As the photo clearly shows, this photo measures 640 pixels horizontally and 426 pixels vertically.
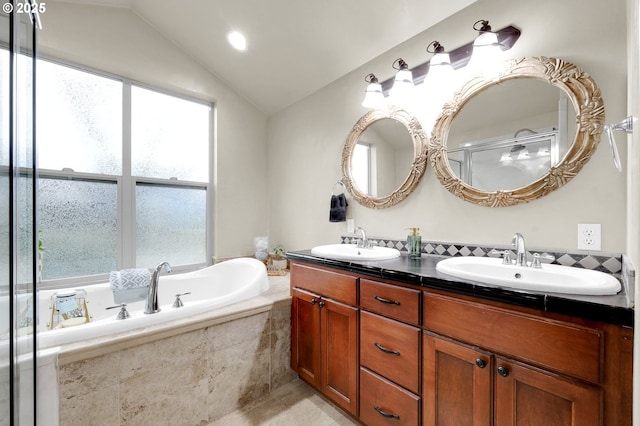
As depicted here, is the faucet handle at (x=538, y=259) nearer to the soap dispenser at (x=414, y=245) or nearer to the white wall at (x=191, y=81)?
the soap dispenser at (x=414, y=245)

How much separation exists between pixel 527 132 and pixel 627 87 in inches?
14.3

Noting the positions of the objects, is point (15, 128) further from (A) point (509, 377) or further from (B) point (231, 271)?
(B) point (231, 271)

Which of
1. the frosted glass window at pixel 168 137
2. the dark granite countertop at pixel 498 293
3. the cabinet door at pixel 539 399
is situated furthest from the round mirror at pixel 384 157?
the frosted glass window at pixel 168 137

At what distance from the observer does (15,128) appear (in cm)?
83

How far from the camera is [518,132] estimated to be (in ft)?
4.82

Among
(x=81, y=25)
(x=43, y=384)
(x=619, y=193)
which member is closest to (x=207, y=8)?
(x=81, y=25)

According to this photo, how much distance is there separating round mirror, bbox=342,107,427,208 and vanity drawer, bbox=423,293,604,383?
3.13 feet

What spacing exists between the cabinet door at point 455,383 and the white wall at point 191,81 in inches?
92.1

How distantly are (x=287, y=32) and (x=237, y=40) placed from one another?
519 millimetres

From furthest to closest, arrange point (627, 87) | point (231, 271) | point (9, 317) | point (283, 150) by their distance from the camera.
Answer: point (283, 150) < point (231, 271) < point (627, 87) < point (9, 317)

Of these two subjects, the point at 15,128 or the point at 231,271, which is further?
the point at 231,271

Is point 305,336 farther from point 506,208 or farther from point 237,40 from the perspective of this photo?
point 237,40

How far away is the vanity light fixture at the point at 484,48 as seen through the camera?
1.45 m

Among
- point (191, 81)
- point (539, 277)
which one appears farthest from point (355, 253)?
point (191, 81)
